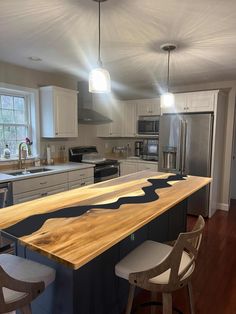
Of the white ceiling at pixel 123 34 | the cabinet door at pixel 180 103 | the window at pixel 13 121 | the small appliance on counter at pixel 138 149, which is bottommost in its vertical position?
the small appliance on counter at pixel 138 149

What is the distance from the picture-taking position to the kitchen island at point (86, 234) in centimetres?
108

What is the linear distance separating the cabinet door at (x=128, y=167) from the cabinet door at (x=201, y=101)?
61.9 inches

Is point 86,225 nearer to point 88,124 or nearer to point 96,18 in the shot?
point 96,18

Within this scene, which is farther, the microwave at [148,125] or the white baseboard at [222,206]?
the microwave at [148,125]

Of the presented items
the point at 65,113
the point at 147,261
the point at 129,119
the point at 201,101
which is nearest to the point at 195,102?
the point at 201,101

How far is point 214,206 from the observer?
426 centimetres

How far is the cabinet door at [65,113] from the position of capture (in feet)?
12.1

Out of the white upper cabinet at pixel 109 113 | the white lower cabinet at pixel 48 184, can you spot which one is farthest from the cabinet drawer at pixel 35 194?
the white upper cabinet at pixel 109 113

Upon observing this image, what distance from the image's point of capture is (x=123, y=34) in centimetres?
224

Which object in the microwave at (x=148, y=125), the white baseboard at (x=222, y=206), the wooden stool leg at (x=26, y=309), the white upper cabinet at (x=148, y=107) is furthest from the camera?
the white upper cabinet at (x=148, y=107)

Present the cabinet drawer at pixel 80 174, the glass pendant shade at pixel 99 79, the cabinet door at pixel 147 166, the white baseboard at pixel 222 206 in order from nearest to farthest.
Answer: the glass pendant shade at pixel 99 79, the cabinet drawer at pixel 80 174, the white baseboard at pixel 222 206, the cabinet door at pixel 147 166

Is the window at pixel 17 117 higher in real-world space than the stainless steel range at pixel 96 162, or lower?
→ higher

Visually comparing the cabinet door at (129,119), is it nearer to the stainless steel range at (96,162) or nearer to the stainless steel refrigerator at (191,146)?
the stainless steel range at (96,162)

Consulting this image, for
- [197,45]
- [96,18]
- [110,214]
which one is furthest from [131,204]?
[197,45]
